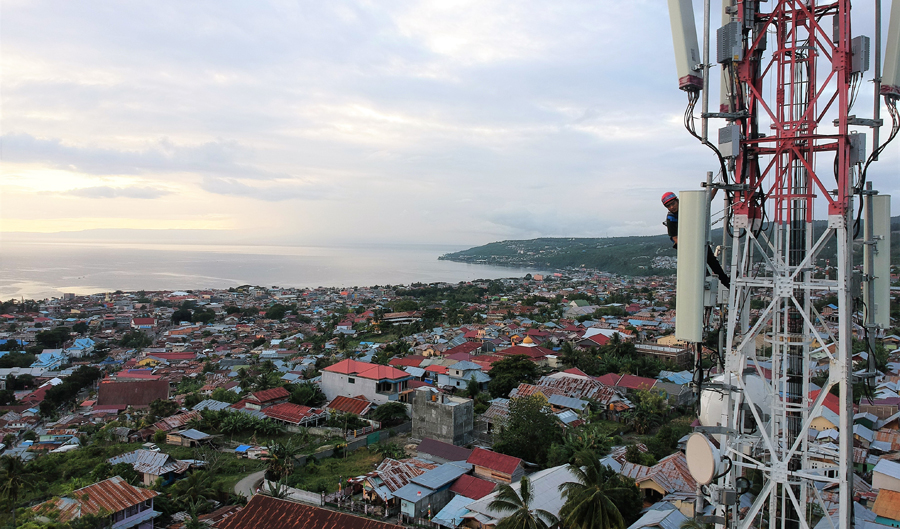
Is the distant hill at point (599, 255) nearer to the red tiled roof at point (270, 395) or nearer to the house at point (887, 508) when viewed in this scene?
the red tiled roof at point (270, 395)

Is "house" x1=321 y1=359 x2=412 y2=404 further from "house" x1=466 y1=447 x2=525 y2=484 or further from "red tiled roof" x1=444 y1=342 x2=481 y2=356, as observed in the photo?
"red tiled roof" x1=444 y1=342 x2=481 y2=356

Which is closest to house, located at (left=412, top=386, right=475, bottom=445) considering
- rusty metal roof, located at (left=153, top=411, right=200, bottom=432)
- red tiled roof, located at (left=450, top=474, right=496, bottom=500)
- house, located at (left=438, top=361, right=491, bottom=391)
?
red tiled roof, located at (left=450, top=474, right=496, bottom=500)

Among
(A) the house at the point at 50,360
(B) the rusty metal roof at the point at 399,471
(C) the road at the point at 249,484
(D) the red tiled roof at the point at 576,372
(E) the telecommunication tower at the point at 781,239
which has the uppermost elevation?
(E) the telecommunication tower at the point at 781,239

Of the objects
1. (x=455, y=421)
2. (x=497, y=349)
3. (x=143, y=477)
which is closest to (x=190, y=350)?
(x=497, y=349)

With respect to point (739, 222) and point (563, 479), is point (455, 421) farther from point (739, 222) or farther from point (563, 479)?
point (739, 222)

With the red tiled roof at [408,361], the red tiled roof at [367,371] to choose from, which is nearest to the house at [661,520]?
the red tiled roof at [367,371]

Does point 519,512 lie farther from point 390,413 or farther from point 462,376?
point 462,376

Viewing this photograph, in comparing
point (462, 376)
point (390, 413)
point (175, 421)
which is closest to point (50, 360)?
point (175, 421)
